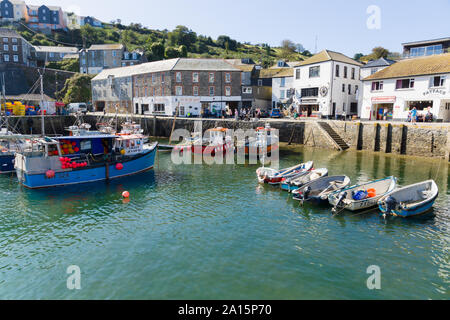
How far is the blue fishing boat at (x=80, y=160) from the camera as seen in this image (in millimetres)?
22641

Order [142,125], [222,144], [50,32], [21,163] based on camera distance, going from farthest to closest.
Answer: [50,32] → [142,125] → [222,144] → [21,163]

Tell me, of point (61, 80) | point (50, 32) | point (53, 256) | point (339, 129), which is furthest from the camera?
point (50, 32)

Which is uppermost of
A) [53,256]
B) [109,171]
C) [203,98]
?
[203,98]

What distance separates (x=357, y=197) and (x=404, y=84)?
2825cm

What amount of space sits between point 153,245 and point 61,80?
3406 inches

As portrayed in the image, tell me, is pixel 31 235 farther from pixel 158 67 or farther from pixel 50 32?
pixel 50 32

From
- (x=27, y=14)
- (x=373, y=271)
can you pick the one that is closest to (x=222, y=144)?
(x=373, y=271)

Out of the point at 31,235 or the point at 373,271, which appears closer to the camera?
the point at 373,271

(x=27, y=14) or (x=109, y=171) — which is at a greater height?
(x=27, y=14)

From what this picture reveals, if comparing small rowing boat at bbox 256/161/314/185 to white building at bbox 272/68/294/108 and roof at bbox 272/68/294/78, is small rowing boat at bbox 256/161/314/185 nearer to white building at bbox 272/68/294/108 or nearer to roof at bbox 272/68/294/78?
white building at bbox 272/68/294/108

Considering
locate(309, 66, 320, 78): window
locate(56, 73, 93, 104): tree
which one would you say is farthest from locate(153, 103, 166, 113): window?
locate(56, 73, 93, 104): tree

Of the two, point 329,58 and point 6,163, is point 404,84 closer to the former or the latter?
point 329,58

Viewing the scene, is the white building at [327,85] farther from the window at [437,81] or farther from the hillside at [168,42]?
the hillside at [168,42]

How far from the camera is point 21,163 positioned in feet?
75.4
